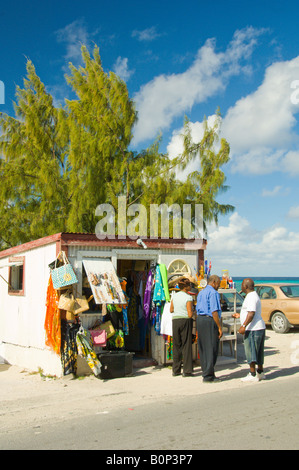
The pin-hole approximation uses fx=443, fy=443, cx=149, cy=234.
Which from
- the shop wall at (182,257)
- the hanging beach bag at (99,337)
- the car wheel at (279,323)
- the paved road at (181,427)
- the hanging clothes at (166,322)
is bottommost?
the paved road at (181,427)

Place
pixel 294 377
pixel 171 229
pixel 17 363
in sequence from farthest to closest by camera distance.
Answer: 1. pixel 171 229
2. pixel 17 363
3. pixel 294 377

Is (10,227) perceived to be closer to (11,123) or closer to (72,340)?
(11,123)

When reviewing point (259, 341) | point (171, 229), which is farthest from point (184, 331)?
point (171, 229)

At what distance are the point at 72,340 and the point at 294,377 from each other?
4123 mm

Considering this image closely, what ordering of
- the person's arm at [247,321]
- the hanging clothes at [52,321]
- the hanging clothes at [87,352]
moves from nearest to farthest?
the person's arm at [247,321]
the hanging clothes at [87,352]
the hanging clothes at [52,321]

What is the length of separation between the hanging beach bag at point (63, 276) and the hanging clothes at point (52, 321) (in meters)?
0.34

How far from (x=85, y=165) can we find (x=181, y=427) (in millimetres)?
11938

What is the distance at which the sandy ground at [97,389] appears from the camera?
6203mm

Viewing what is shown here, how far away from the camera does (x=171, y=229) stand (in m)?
15.5

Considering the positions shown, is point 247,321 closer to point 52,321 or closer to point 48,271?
point 52,321

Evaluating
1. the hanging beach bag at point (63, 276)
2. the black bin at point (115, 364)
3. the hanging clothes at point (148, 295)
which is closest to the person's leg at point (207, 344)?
the black bin at point (115, 364)

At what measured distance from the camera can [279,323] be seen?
47.9ft

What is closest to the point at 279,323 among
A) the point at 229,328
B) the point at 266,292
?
the point at 266,292

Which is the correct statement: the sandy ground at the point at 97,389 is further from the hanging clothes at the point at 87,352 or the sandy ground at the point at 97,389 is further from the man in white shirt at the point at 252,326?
the man in white shirt at the point at 252,326
